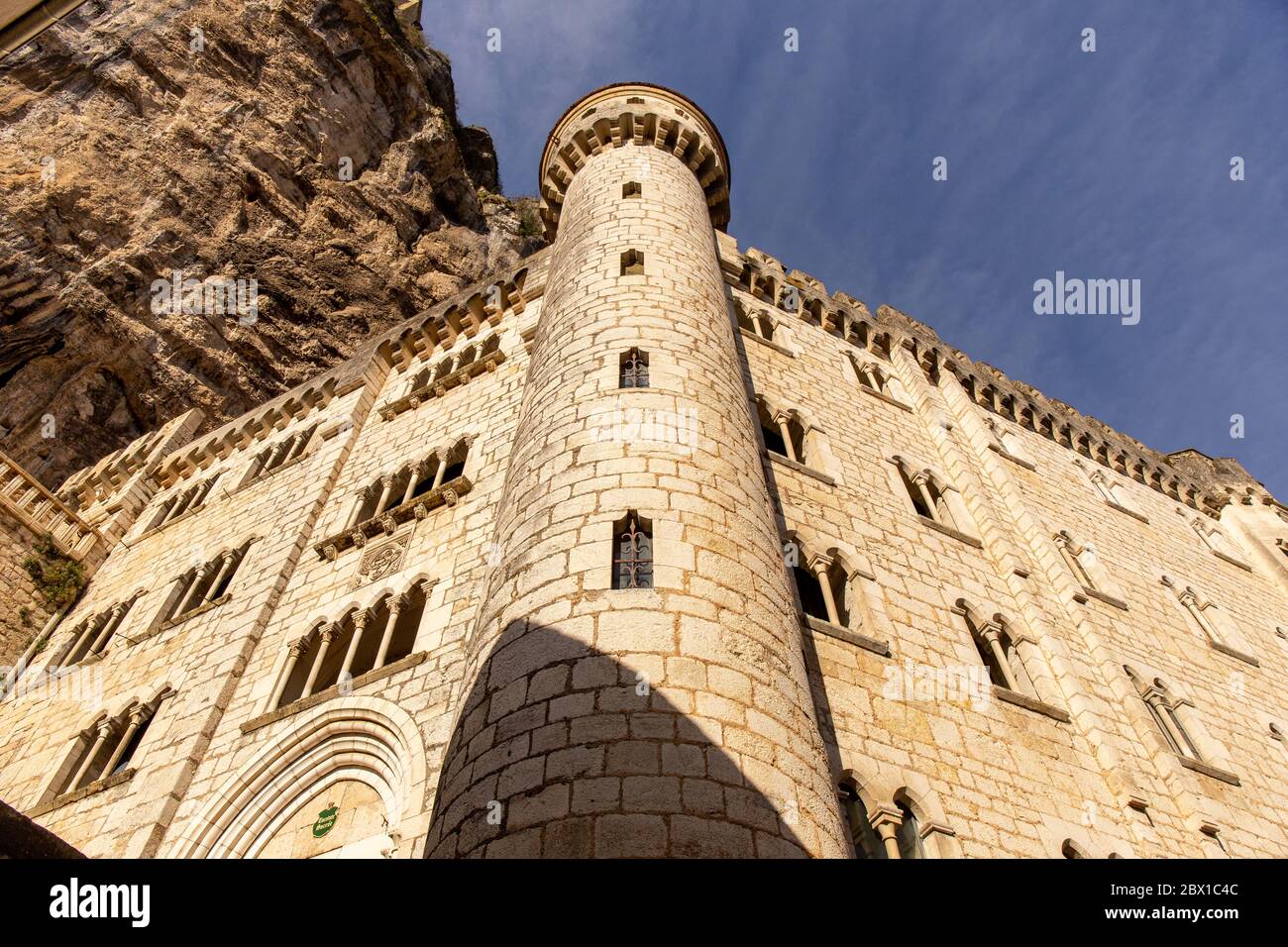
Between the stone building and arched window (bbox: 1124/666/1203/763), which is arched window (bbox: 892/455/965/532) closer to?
the stone building

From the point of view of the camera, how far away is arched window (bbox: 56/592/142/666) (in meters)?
13.7

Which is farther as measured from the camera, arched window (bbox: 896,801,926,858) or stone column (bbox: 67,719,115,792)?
stone column (bbox: 67,719,115,792)

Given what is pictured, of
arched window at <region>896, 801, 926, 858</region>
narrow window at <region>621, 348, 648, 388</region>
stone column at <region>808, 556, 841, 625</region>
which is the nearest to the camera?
arched window at <region>896, 801, 926, 858</region>

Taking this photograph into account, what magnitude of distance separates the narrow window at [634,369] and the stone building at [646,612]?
0.16ft

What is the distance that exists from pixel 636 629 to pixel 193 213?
20.1 meters

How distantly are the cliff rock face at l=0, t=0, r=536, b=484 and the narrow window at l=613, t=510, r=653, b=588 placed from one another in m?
17.3

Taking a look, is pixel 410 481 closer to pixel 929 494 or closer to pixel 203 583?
pixel 203 583

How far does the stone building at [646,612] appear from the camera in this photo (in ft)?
19.0

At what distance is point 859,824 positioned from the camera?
7.37m

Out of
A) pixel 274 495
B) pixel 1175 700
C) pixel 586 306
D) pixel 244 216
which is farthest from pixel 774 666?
pixel 244 216

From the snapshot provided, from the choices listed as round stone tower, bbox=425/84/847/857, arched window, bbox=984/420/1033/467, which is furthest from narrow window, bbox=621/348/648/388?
arched window, bbox=984/420/1033/467

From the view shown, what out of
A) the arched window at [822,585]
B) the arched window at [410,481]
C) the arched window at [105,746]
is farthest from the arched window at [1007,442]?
the arched window at [105,746]

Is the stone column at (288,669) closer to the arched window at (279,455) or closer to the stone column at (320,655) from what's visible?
the stone column at (320,655)
